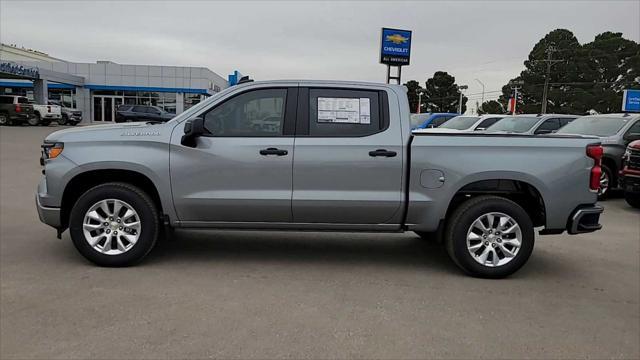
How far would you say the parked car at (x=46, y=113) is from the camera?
3247cm

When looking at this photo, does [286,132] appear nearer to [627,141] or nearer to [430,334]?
[430,334]

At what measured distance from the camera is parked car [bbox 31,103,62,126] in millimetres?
32469

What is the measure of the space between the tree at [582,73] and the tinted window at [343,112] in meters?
56.6

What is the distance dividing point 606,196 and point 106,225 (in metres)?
10.0

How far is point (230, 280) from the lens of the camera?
4.94 metres

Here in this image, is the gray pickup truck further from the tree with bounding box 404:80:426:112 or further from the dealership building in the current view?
the tree with bounding box 404:80:426:112

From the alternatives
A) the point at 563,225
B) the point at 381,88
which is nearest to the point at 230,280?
the point at 381,88

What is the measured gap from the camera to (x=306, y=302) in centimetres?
442

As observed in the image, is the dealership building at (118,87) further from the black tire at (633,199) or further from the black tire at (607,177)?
the black tire at (633,199)

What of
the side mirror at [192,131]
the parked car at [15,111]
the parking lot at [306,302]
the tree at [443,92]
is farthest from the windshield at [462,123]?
the tree at [443,92]

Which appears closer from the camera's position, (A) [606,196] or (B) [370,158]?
(B) [370,158]

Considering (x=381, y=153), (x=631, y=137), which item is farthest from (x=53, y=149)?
(x=631, y=137)

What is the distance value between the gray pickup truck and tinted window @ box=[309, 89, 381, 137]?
0.07ft

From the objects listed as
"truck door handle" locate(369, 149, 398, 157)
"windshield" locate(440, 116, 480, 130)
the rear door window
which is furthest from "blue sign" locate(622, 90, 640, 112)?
"truck door handle" locate(369, 149, 398, 157)
